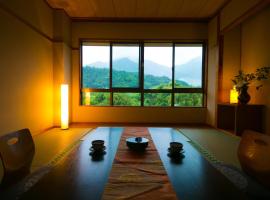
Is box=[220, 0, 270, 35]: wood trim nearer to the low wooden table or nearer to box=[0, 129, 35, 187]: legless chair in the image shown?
the low wooden table

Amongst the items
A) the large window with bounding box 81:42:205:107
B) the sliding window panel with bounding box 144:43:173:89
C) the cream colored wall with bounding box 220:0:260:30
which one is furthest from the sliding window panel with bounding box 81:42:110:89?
the cream colored wall with bounding box 220:0:260:30

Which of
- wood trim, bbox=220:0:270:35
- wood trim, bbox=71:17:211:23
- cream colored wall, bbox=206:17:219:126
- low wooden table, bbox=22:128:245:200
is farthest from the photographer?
wood trim, bbox=71:17:211:23

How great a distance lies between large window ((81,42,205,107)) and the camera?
20.1ft

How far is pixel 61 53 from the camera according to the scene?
17.2 ft

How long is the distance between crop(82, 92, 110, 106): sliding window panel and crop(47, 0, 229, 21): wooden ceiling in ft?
6.71

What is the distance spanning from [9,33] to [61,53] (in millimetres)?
1879

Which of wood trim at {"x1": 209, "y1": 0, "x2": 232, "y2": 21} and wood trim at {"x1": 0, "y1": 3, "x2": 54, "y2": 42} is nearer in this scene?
wood trim at {"x1": 0, "y1": 3, "x2": 54, "y2": 42}

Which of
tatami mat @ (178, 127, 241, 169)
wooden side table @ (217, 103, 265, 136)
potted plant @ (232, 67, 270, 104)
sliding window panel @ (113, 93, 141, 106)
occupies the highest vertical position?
potted plant @ (232, 67, 270, 104)

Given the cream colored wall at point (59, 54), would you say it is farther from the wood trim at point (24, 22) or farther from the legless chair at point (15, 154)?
the legless chair at point (15, 154)

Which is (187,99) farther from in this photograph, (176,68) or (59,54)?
(59,54)

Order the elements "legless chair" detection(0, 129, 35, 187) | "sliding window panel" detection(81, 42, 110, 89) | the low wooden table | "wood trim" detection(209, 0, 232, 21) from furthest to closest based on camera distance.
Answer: "sliding window panel" detection(81, 42, 110, 89) → "wood trim" detection(209, 0, 232, 21) → "legless chair" detection(0, 129, 35, 187) → the low wooden table

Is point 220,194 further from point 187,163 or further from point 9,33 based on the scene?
point 9,33

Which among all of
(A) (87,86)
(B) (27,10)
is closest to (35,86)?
(B) (27,10)

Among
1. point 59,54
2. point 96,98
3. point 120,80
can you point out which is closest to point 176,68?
point 120,80
